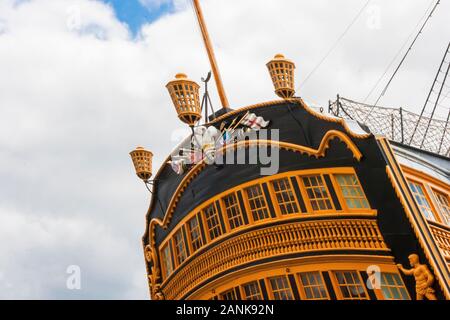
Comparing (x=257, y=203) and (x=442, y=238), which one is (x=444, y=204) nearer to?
(x=442, y=238)

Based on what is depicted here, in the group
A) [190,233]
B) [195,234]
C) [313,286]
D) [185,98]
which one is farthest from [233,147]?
[313,286]

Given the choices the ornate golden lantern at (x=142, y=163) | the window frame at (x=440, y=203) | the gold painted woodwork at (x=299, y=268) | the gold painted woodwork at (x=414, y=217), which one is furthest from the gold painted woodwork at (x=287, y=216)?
the ornate golden lantern at (x=142, y=163)

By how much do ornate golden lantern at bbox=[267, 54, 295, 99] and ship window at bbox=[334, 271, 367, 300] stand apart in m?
5.43

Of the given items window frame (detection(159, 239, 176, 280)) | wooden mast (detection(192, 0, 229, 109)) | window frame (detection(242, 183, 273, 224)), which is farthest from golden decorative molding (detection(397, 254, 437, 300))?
wooden mast (detection(192, 0, 229, 109))

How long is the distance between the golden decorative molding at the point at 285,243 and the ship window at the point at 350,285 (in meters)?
0.74

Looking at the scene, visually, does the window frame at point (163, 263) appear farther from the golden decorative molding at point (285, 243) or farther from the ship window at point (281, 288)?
the ship window at point (281, 288)

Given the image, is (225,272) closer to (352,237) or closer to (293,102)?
(352,237)

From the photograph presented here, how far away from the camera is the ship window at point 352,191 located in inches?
543

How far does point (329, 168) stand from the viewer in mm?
14227

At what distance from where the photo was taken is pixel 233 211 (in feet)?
52.4

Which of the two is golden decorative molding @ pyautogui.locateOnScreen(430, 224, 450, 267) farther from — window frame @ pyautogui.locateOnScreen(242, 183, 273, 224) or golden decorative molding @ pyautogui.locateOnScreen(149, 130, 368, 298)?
window frame @ pyautogui.locateOnScreen(242, 183, 273, 224)

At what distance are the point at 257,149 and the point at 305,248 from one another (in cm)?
342
